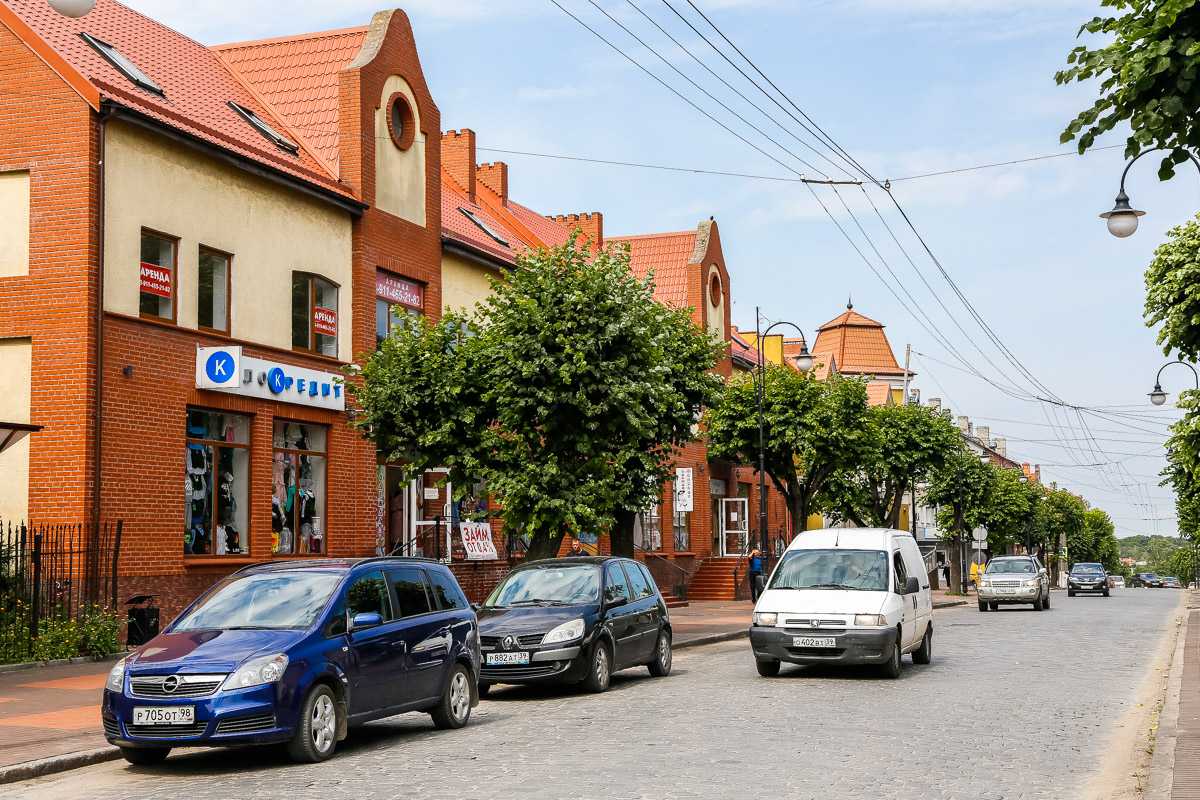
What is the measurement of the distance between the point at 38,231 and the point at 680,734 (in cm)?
1371

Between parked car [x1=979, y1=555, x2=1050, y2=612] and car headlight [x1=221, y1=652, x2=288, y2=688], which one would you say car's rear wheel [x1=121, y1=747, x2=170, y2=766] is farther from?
parked car [x1=979, y1=555, x2=1050, y2=612]

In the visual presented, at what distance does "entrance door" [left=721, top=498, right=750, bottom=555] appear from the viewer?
50.9 meters

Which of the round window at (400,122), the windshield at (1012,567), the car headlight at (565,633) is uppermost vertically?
the round window at (400,122)

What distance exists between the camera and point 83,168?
20.3 meters

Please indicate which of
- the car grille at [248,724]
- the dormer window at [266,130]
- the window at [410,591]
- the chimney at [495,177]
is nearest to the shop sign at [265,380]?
the dormer window at [266,130]

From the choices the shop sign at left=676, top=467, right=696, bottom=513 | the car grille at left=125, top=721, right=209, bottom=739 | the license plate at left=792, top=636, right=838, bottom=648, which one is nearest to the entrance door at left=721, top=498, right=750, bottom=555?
the shop sign at left=676, top=467, right=696, bottom=513

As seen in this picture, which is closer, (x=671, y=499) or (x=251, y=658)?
(x=251, y=658)

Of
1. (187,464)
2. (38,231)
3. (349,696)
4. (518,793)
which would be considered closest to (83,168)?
(38,231)

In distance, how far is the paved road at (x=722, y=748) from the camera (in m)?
9.34

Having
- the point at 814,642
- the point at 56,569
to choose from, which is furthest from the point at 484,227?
the point at 814,642

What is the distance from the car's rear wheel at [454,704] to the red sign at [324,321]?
45.9 feet

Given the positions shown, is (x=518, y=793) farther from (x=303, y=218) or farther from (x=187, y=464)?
(x=303, y=218)

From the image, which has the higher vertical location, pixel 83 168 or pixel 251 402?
pixel 83 168

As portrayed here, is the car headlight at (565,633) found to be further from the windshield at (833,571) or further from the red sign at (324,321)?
the red sign at (324,321)
